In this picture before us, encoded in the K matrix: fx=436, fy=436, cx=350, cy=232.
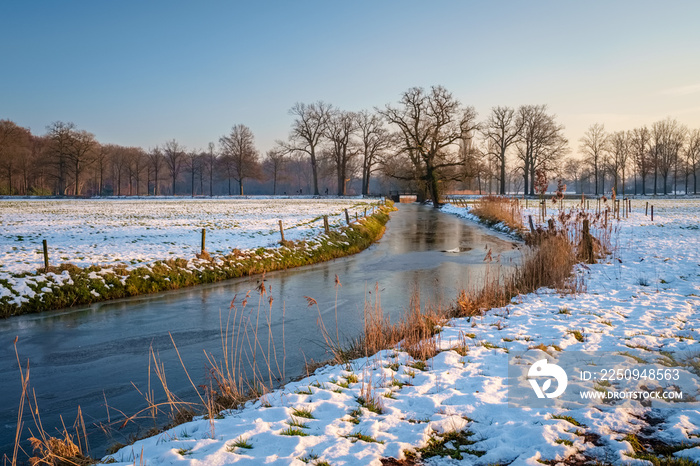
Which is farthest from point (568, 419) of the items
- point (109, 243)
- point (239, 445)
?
point (109, 243)

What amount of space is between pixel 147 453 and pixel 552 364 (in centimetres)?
466

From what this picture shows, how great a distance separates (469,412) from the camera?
445 cm

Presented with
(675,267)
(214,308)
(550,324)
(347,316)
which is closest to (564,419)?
(550,324)

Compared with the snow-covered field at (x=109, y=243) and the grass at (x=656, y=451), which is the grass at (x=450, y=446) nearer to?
the grass at (x=656, y=451)

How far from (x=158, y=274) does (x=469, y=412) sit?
429 inches

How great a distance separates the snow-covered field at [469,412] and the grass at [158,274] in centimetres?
823

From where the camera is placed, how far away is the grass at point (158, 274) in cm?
1076

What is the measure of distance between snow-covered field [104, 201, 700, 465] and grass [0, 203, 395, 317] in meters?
8.23

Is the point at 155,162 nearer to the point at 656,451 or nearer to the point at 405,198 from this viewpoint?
the point at 405,198

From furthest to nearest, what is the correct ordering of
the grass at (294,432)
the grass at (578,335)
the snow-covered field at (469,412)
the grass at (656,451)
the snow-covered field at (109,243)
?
the snow-covered field at (109,243)
the grass at (578,335)
the grass at (294,432)
the snow-covered field at (469,412)
the grass at (656,451)

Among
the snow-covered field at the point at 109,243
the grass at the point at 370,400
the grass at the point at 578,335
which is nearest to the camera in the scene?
the grass at the point at 370,400

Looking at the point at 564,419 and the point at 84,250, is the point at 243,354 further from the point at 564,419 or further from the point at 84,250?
the point at 84,250

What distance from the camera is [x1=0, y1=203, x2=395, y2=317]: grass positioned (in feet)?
35.3

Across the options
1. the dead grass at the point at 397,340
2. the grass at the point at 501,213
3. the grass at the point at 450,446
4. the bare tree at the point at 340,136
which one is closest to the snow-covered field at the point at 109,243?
the dead grass at the point at 397,340
